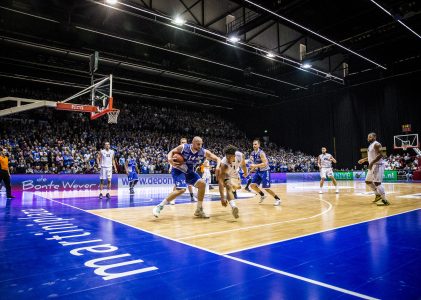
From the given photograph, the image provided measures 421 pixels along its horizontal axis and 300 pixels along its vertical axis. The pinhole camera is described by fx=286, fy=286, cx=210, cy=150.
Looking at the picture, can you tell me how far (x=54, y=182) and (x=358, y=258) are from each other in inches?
566

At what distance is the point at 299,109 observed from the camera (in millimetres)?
29594

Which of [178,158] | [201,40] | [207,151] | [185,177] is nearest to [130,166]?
[185,177]

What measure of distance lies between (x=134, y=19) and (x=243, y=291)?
14955mm

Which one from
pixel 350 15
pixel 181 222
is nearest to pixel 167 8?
pixel 350 15

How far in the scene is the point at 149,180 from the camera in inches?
671

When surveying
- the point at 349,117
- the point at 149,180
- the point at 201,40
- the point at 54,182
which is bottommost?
the point at 149,180

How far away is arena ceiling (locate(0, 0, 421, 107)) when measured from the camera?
42.7 feet

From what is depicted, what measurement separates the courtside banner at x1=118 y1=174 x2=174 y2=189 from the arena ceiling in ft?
22.2

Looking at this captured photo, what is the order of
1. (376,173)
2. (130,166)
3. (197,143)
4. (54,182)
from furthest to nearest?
(54,182)
(130,166)
(376,173)
(197,143)

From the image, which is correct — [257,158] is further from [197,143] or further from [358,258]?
[358,258]

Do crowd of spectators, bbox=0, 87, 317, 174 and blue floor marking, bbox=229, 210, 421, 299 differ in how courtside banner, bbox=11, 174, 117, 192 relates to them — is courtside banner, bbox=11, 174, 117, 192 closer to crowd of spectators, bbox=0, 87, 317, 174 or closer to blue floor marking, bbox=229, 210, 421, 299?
crowd of spectators, bbox=0, 87, 317, 174

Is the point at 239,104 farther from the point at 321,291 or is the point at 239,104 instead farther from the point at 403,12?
the point at 321,291

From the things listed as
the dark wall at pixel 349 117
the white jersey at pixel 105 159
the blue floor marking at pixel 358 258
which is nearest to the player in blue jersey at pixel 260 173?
the blue floor marking at pixel 358 258

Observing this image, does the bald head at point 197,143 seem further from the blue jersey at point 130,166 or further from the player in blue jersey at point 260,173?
the blue jersey at point 130,166
